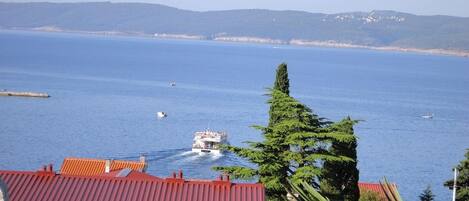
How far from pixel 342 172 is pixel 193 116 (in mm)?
63787

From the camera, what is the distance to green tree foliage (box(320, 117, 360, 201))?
19.5 meters

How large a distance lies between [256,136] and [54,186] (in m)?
58.3

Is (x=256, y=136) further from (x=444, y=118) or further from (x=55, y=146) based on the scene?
(x=444, y=118)

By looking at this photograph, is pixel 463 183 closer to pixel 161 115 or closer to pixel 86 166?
pixel 86 166

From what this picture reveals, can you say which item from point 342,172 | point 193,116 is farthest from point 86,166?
point 193,116

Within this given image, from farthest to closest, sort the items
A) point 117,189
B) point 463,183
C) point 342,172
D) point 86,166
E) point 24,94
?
Result: point 24,94
point 86,166
point 463,183
point 342,172
point 117,189

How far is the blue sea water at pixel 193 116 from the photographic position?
55906mm

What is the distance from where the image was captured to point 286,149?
18500 mm

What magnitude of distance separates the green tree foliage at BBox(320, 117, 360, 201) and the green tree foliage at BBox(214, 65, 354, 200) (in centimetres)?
49

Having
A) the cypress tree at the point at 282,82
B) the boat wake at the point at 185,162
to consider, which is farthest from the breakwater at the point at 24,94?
the cypress tree at the point at 282,82

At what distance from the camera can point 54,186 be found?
10.5 meters

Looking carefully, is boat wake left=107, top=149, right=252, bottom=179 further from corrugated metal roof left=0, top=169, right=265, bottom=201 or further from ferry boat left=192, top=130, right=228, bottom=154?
corrugated metal roof left=0, top=169, right=265, bottom=201

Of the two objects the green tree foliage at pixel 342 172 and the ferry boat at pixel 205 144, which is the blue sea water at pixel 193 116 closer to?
the ferry boat at pixel 205 144

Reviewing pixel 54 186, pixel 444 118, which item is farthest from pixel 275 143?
pixel 444 118
